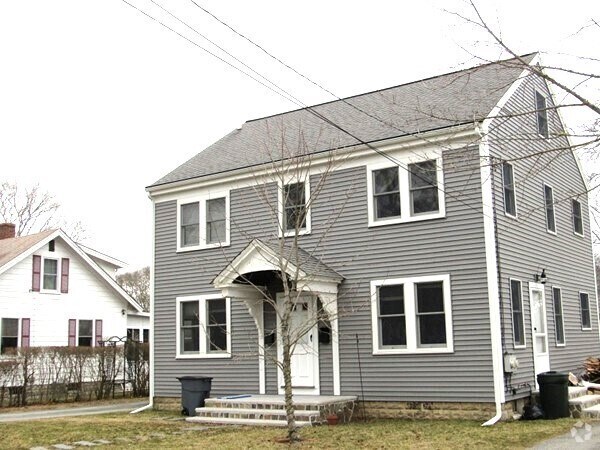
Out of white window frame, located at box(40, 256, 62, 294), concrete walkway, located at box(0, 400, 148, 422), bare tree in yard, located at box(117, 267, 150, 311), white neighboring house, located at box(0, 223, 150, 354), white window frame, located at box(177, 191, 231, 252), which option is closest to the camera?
concrete walkway, located at box(0, 400, 148, 422)

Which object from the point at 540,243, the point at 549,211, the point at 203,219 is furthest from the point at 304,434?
the point at 549,211

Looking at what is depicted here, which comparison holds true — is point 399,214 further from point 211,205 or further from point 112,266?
point 112,266

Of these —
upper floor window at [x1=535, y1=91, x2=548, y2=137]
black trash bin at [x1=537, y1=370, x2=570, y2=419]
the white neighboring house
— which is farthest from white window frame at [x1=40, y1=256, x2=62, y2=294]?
black trash bin at [x1=537, y1=370, x2=570, y2=419]

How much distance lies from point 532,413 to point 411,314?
2.98 metres

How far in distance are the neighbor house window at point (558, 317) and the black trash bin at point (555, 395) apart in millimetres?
3184

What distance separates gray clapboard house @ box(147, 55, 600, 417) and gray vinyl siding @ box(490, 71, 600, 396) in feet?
0.22

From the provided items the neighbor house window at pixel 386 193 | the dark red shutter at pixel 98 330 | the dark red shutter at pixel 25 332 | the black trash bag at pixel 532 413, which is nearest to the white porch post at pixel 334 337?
the neighbor house window at pixel 386 193

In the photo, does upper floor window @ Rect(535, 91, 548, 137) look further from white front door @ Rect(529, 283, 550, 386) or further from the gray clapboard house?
white front door @ Rect(529, 283, 550, 386)

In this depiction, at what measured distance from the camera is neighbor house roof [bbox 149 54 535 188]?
15.1 meters

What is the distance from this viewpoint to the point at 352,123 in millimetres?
16938

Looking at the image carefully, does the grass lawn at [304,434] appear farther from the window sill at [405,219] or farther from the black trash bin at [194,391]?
the window sill at [405,219]

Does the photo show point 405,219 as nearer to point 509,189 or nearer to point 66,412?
point 509,189

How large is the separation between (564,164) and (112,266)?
2179 centimetres

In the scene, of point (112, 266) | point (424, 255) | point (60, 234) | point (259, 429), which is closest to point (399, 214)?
point (424, 255)
